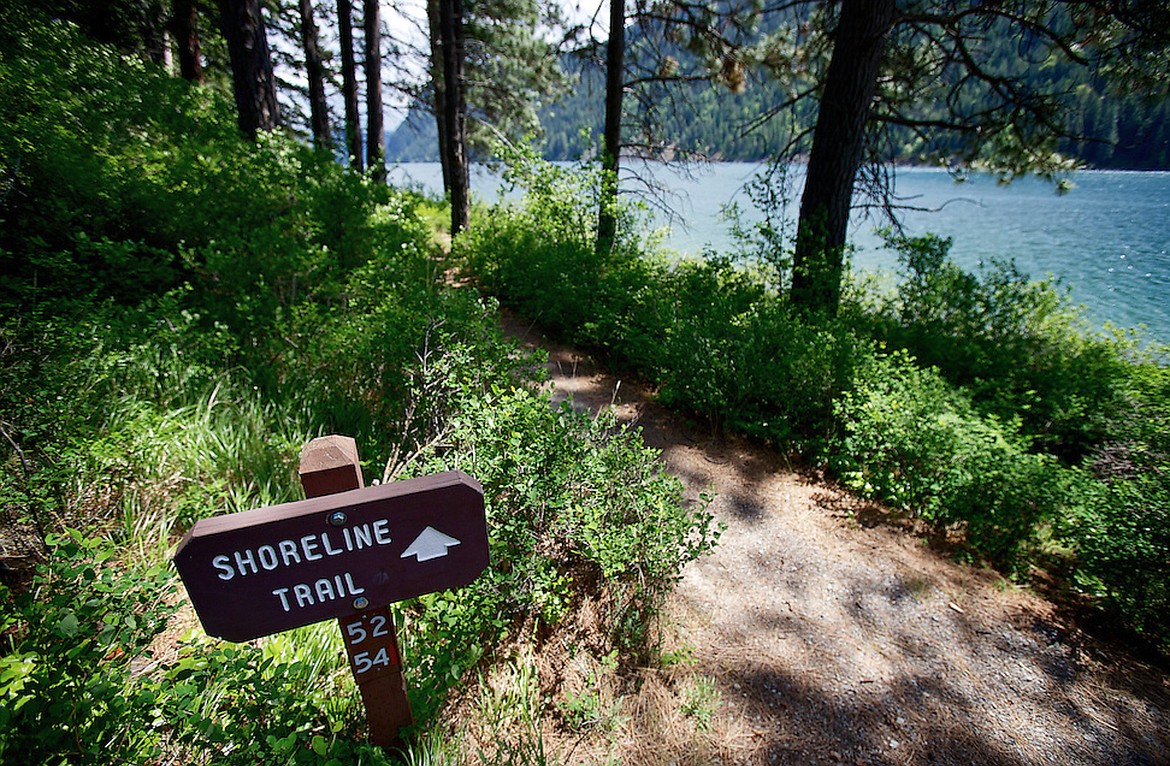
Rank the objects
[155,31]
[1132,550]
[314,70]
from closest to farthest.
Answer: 1. [1132,550]
2. [155,31]
3. [314,70]

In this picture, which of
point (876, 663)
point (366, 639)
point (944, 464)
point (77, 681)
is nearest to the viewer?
point (77, 681)

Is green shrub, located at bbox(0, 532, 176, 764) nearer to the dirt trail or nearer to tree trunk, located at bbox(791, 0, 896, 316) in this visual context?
the dirt trail

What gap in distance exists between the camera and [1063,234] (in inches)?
533

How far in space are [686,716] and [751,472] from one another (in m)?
2.20

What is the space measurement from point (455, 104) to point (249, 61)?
3.47 meters

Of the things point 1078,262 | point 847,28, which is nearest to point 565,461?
point 847,28

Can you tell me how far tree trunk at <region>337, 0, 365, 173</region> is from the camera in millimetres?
10852

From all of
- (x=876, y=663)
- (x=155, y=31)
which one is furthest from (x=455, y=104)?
(x=876, y=663)

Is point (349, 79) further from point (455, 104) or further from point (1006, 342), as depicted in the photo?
point (1006, 342)

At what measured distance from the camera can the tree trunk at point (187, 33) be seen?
9172 mm

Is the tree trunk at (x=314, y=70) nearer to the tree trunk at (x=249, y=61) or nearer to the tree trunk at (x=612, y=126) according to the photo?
the tree trunk at (x=249, y=61)

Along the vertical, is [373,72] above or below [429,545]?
above

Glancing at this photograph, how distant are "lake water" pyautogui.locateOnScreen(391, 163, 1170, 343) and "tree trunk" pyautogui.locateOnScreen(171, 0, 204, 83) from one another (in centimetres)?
392

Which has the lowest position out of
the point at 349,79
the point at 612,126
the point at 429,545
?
the point at 429,545
